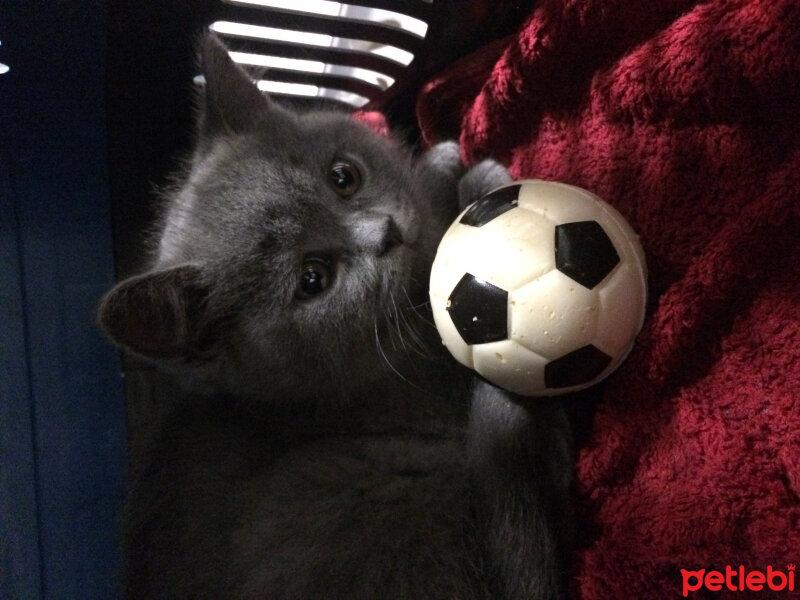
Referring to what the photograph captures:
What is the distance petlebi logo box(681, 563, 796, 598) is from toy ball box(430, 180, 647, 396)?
1.06ft

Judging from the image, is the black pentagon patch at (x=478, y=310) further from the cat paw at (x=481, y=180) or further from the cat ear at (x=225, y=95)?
the cat ear at (x=225, y=95)

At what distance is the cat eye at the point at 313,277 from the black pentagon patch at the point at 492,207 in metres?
0.29

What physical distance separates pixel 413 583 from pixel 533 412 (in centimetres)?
35

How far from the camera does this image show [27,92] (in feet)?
5.03

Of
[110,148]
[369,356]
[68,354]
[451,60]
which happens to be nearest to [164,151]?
[110,148]

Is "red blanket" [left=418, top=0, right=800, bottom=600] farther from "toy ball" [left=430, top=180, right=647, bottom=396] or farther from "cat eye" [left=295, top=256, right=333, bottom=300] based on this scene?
"cat eye" [left=295, top=256, right=333, bottom=300]

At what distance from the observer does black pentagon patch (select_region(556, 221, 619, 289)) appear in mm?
861

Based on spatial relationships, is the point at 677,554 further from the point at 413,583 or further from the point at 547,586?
the point at 413,583

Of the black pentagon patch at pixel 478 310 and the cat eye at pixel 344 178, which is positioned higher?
the cat eye at pixel 344 178

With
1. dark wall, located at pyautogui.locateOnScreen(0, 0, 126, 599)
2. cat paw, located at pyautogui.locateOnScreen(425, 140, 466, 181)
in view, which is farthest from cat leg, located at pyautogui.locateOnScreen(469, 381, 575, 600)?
dark wall, located at pyautogui.locateOnScreen(0, 0, 126, 599)

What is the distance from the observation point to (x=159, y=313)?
1.10 meters

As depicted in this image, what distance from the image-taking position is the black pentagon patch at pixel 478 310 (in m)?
0.88

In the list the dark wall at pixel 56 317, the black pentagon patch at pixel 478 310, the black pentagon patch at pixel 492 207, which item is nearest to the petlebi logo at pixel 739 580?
the black pentagon patch at pixel 478 310

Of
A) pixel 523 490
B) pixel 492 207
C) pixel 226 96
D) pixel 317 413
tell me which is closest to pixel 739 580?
pixel 523 490
